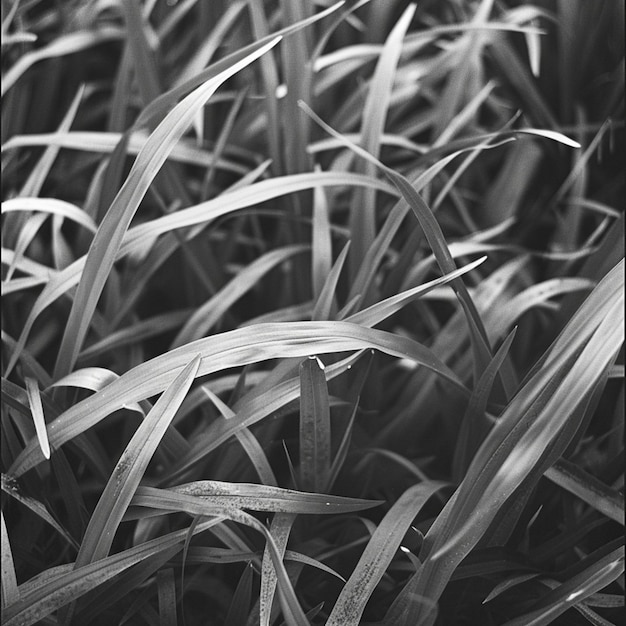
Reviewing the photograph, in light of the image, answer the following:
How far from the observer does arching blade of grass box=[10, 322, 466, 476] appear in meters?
0.50

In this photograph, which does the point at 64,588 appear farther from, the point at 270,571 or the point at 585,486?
the point at 585,486

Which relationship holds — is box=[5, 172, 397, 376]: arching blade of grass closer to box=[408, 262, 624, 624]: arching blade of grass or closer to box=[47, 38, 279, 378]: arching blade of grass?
box=[47, 38, 279, 378]: arching blade of grass

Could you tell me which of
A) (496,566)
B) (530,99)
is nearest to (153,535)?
(496,566)

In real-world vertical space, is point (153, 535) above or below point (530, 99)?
below

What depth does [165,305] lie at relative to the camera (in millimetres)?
828

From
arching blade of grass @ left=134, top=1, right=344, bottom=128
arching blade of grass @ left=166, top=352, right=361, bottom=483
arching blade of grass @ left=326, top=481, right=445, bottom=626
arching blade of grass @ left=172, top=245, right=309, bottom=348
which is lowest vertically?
arching blade of grass @ left=326, top=481, right=445, bottom=626

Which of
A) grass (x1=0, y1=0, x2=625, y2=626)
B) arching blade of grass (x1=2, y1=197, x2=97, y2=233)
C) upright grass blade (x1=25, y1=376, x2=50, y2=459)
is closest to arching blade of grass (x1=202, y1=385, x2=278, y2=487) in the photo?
grass (x1=0, y1=0, x2=625, y2=626)

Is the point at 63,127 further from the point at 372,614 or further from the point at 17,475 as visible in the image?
the point at 372,614

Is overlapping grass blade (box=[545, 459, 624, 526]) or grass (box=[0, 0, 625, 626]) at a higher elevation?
grass (box=[0, 0, 625, 626])

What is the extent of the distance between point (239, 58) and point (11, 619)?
1.38 feet

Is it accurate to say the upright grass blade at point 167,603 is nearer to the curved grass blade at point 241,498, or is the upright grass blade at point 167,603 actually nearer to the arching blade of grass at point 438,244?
the curved grass blade at point 241,498

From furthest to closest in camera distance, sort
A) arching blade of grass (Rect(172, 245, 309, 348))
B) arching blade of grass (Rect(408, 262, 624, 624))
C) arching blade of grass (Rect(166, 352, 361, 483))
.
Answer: arching blade of grass (Rect(172, 245, 309, 348))
arching blade of grass (Rect(166, 352, 361, 483))
arching blade of grass (Rect(408, 262, 624, 624))

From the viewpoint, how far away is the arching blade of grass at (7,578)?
1.62ft

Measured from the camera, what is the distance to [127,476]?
492 millimetres
